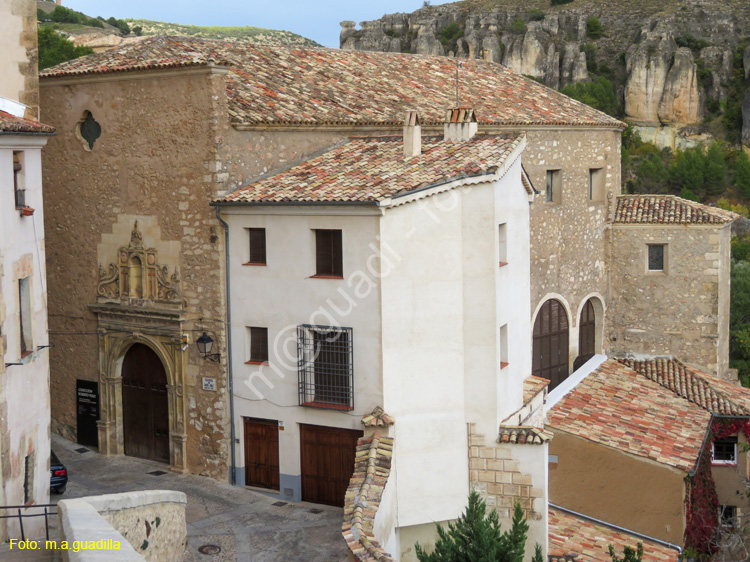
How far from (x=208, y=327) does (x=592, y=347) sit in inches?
515

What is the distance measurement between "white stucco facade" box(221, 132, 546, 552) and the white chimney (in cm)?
155

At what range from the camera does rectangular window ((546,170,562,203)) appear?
2550 cm

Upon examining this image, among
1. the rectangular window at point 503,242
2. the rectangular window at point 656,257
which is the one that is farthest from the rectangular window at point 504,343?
the rectangular window at point 656,257

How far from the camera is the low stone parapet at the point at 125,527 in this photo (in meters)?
9.36

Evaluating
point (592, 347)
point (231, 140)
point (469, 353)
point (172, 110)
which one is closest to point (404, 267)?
point (469, 353)

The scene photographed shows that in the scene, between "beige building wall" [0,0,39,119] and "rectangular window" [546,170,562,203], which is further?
"rectangular window" [546,170,562,203]

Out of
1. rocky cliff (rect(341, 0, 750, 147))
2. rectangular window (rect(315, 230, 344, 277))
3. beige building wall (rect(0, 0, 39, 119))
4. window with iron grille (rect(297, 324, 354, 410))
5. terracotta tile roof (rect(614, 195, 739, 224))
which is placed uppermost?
rocky cliff (rect(341, 0, 750, 147))

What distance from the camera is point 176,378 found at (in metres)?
19.3

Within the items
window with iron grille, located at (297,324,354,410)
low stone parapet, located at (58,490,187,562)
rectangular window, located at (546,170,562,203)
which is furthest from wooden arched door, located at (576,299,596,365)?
low stone parapet, located at (58,490,187,562)

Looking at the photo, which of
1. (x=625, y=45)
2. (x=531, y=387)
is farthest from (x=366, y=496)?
(x=625, y=45)

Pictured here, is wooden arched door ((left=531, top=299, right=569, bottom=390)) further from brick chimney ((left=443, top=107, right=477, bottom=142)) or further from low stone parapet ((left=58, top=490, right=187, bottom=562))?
low stone parapet ((left=58, top=490, right=187, bottom=562))

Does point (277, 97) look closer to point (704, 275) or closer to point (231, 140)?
point (231, 140)

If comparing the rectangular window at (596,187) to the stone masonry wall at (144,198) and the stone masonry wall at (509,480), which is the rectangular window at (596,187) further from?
the stone masonry wall at (144,198)

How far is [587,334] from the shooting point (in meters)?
27.6
